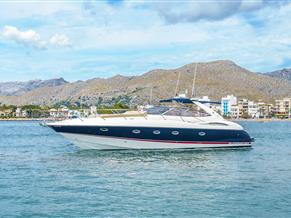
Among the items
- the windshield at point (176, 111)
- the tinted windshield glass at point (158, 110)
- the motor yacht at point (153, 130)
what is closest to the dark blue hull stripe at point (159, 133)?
the motor yacht at point (153, 130)

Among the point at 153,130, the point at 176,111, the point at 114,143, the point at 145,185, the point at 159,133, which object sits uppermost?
the point at 176,111

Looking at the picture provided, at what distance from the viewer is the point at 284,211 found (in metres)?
20.3

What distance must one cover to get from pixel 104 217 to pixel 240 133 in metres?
29.0

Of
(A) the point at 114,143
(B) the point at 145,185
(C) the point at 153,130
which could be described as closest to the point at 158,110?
(C) the point at 153,130

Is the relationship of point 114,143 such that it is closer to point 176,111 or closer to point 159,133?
point 159,133

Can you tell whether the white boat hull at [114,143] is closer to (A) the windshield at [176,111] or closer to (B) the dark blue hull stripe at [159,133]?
(B) the dark blue hull stripe at [159,133]

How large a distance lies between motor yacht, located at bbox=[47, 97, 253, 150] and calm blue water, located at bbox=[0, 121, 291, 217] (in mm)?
1750

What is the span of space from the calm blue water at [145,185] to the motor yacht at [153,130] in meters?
1.75

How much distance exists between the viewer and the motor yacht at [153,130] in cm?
4197

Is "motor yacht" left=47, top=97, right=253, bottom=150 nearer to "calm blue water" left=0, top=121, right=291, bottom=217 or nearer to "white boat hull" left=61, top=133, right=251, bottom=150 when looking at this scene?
"white boat hull" left=61, top=133, right=251, bottom=150

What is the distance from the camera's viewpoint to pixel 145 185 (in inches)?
1033

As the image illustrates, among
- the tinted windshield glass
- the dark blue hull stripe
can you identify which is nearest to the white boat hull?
the dark blue hull stripe

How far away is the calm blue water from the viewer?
2066 centimetres

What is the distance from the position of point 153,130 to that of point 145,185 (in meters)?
16.5
